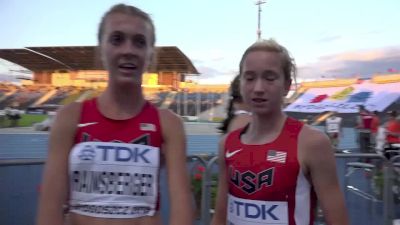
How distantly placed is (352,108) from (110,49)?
704 inches

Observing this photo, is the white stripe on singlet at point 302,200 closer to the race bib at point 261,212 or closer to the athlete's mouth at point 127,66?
the race bib at point 261,212

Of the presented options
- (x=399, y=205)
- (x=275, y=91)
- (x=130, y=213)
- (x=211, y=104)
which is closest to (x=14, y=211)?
(x=130, y=213)

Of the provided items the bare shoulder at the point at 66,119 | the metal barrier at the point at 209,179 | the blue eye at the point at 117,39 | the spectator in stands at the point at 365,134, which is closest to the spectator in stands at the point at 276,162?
the blue eye at the point at 117,39

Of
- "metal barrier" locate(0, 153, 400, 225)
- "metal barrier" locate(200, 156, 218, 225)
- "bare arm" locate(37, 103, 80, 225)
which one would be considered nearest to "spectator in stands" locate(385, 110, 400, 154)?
"metal barrier" locate(0, 153, 400, 225)

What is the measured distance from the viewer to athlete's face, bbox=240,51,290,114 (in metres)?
1.54

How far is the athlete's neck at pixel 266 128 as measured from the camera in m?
1.60

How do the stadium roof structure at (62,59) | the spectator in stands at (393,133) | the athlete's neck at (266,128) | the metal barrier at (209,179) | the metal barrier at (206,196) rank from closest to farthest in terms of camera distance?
1. the athlete's neck at (266,128)
2. the metal barrier at (209,179)
3. the metal barrier at (206,196)
4. the spectator in stands at (393,133)
5. the stadium roof structure at (62,59)

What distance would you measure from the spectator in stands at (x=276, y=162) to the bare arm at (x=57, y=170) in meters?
0.61

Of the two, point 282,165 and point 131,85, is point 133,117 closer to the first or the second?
point 131,85

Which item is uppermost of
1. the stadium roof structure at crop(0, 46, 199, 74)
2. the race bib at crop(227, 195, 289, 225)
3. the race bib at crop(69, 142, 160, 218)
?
the stadium roof structure at crop(0, 46, 199, 74)

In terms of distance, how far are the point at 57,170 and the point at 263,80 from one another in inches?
30.0

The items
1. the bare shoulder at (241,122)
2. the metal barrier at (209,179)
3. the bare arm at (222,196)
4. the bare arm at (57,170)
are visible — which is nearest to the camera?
the bare arm at (57,170)

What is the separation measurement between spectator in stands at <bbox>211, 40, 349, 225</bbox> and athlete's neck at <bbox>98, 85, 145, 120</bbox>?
41 cm

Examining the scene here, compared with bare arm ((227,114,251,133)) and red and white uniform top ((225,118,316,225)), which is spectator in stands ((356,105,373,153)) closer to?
bare arm ((227,114,251,133))
